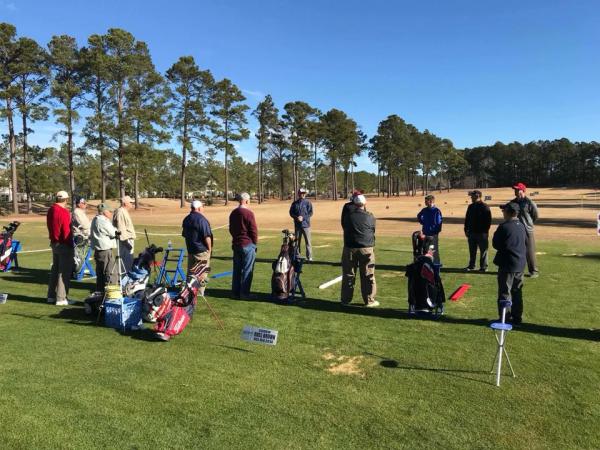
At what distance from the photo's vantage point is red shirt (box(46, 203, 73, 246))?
7723 millimetres

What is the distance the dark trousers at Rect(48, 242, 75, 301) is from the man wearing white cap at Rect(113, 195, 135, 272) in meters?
1.08

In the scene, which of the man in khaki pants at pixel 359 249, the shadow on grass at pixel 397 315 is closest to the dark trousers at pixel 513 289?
the shadow on grass at pixel 397 315

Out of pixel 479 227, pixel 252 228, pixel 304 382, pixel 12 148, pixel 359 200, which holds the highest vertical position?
pixel 12 148

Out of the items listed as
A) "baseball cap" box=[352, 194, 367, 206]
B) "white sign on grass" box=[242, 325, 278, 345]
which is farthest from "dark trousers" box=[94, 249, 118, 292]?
"baseball cap" box=[352, 194, 367, 206]

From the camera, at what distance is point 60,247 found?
25.5 feet

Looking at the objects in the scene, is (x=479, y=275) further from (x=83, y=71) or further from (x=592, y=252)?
(x=83, y=71)

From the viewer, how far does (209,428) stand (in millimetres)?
3791

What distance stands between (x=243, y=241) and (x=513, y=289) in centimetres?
438

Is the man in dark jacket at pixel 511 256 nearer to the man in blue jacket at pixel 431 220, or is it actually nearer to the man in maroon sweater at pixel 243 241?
the man in blue jacket at pixel 431 220

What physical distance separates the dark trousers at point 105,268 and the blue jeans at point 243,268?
2.07 meters

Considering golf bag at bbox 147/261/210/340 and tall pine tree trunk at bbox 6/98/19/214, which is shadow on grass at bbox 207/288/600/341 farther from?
tall pine tree trunk at bbox 6/98/19/214

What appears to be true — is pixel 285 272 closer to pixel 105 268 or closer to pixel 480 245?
pixel 105 268

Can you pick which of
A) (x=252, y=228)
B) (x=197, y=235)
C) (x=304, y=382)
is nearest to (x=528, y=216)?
(x=252, y=228)

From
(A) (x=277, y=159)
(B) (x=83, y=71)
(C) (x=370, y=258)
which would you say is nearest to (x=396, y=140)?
(A) (x=277, y=159)
